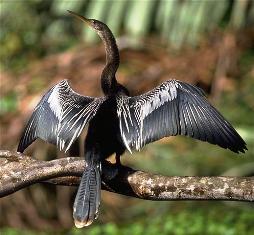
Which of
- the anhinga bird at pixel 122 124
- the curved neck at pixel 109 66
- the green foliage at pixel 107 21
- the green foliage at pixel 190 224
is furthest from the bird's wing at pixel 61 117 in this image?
the green foliage at pixel 107 21

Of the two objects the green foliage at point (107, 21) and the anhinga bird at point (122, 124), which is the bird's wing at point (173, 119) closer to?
the anhinga bird at point (122, 124)

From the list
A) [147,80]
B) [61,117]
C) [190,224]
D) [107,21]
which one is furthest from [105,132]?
[107,21]

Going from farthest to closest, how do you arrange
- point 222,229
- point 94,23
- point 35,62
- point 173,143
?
point 35,62
point 173,143
point 222,229
point 94,23

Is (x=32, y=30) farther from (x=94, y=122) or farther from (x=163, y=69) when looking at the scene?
(x=94, y=122)

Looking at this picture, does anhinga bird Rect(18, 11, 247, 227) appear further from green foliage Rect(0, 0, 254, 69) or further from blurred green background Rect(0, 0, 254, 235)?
green foliage Rect(0, 0, 254, 69)

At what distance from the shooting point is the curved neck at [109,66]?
474 centimetres

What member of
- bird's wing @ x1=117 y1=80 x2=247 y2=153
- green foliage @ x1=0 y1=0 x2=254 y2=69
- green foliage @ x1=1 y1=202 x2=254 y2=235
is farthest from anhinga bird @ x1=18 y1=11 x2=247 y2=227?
green foliage @ x1=0 y1=0 x2=254 y2=69

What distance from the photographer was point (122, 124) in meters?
4.32

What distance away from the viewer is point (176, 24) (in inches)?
399

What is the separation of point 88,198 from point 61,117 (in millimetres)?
610

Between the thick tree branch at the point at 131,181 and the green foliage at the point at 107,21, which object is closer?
the thick tree branch at the point at 131,181

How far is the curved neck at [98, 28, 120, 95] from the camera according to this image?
15.5 feet

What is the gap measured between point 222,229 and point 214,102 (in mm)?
2113

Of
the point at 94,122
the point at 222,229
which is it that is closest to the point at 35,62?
the point at 222,229
